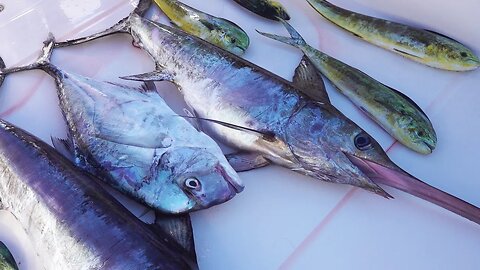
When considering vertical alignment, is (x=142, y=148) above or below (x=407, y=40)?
below

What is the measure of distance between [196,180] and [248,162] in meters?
0.23

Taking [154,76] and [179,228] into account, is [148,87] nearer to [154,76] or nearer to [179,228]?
[154,76]

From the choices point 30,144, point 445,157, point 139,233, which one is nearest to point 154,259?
point 139,233

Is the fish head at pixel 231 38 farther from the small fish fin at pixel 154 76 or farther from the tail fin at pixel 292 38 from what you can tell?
the small fish fin at pixel 154 76

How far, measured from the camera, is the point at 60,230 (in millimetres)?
1698

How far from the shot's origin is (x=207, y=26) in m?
2.35

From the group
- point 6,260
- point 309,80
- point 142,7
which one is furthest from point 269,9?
point 6,260

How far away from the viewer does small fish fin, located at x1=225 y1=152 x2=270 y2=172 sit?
6.34ft

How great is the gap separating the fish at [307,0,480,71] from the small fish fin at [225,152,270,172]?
79 centimetres

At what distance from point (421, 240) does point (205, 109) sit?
90cm

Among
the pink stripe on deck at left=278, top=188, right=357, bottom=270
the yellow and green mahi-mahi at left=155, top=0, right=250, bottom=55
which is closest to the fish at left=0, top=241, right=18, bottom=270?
the pink stripe on deck at left=278, top=188, right=357, bottom=270

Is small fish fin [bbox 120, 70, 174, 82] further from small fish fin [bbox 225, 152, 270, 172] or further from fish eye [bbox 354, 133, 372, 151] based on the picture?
fish eye [bbox 354, 133, 372, 151]

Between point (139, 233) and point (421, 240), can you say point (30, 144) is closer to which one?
point (139, 233)

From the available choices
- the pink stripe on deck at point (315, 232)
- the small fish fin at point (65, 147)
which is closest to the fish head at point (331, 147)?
the pink stripe on deck at point (315, 232)
